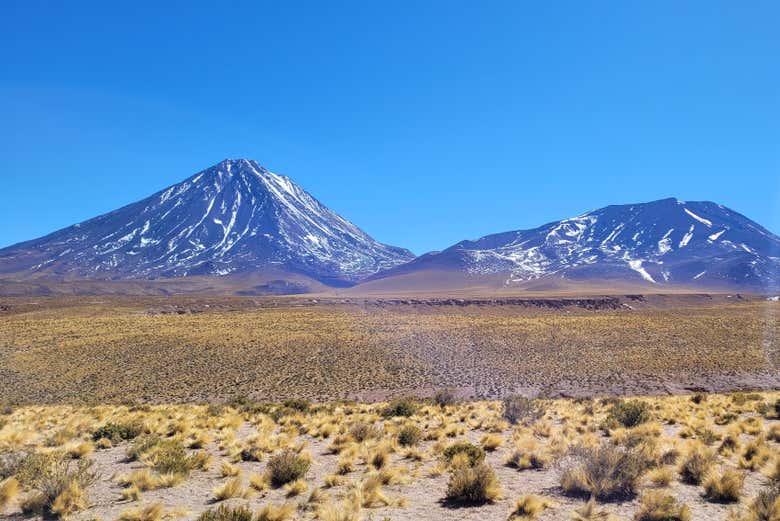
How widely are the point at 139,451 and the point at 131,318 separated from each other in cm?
4773

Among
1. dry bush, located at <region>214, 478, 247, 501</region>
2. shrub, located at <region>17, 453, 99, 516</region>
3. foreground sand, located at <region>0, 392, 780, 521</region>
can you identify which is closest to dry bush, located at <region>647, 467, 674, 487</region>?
foreground sand, located at <region>0, 392, 780, 521</region>

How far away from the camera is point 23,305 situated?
6494cm

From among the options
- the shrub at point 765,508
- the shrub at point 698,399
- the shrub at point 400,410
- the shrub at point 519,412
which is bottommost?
the shrub at point 698,399

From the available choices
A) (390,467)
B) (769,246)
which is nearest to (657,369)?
(390,467)

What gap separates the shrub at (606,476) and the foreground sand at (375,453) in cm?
16

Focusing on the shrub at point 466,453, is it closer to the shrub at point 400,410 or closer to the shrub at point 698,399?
the shrub at point 400,410

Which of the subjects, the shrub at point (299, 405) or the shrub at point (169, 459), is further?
the shrub at point (299, 405)

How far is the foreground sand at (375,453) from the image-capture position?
7227mm

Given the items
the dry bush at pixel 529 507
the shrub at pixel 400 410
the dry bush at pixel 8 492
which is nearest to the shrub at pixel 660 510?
the dry bush at pixel 529 507

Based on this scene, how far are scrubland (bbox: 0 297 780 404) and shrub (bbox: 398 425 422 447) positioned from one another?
11.7m

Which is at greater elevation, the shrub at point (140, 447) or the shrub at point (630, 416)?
the shrub at point (140, 447)

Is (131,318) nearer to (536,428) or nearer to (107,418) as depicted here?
(107,418)

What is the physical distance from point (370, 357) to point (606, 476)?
2630cm

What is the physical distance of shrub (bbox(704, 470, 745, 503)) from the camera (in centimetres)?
713
